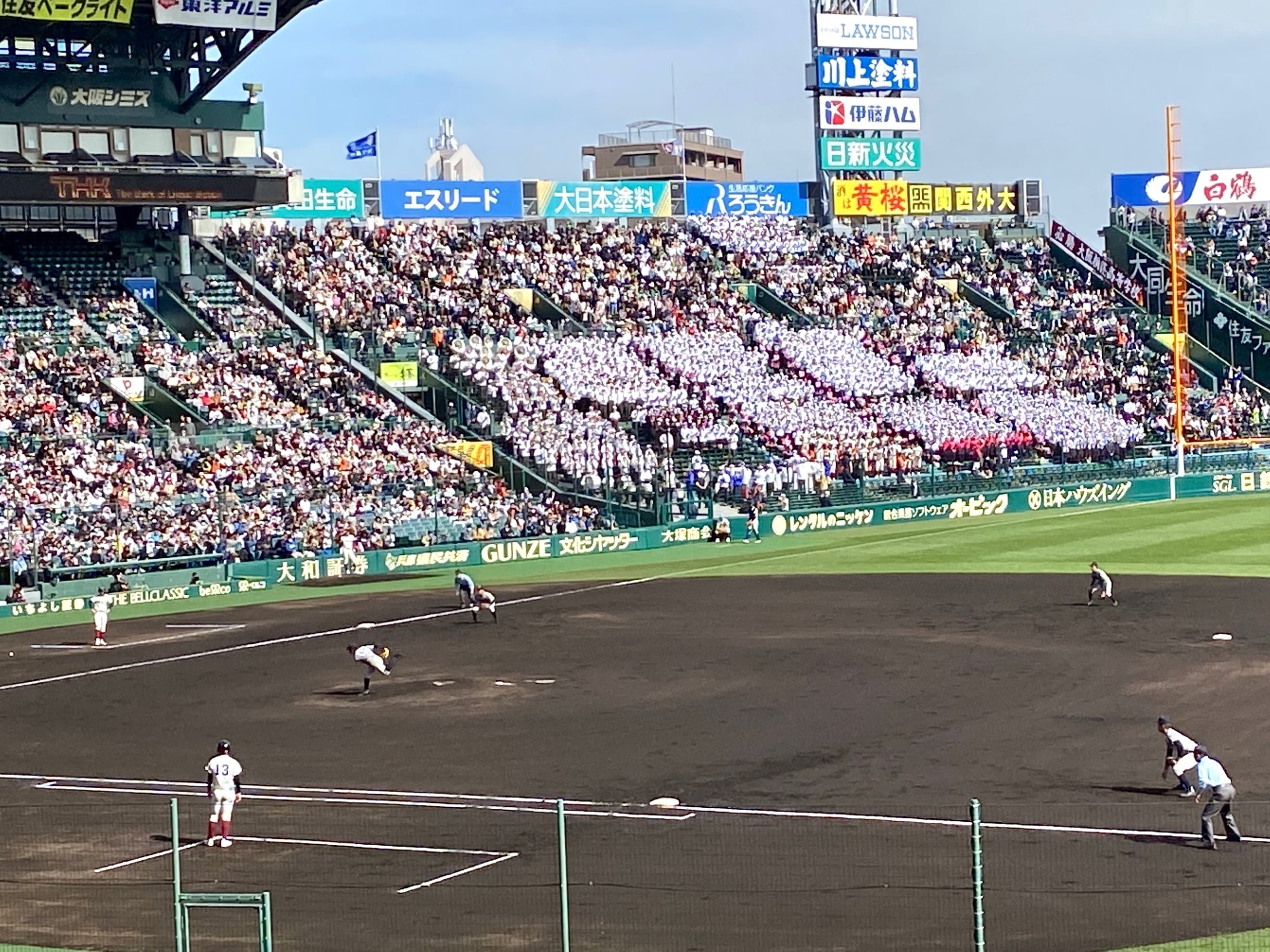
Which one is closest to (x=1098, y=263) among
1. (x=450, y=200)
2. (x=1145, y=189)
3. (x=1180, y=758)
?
(x=1145, y=189)

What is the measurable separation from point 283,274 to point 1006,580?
103 ft

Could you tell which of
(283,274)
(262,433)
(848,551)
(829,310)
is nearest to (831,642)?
(848,551)

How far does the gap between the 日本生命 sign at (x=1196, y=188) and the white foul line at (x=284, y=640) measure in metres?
49.6

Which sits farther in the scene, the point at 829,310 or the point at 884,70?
the point at 884,70

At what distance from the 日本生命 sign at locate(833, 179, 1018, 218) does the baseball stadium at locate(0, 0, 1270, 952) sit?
1.29 feet

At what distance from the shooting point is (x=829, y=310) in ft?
251

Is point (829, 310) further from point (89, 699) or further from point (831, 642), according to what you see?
point (89, 699)

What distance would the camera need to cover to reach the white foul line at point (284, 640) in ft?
117

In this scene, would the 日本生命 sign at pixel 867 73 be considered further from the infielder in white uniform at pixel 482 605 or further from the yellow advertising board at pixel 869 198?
the infielder in white uniform at pixel 482 605

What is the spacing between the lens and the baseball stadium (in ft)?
65.4

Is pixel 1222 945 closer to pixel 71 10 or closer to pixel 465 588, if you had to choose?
pixel 465 588

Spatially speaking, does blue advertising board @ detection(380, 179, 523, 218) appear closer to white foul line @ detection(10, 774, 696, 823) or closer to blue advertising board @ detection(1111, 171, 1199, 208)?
blue advertising board @ detection(1111, 171, 1199, 208)

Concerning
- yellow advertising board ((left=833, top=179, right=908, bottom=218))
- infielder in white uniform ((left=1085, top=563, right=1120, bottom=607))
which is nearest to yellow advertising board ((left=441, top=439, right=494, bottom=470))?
infielder in white uniform ((left=1085, top=563, right=1120, bottom=607))

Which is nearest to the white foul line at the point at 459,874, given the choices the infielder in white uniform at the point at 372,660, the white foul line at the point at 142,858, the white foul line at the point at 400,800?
the white foul line at the point at 400,800
